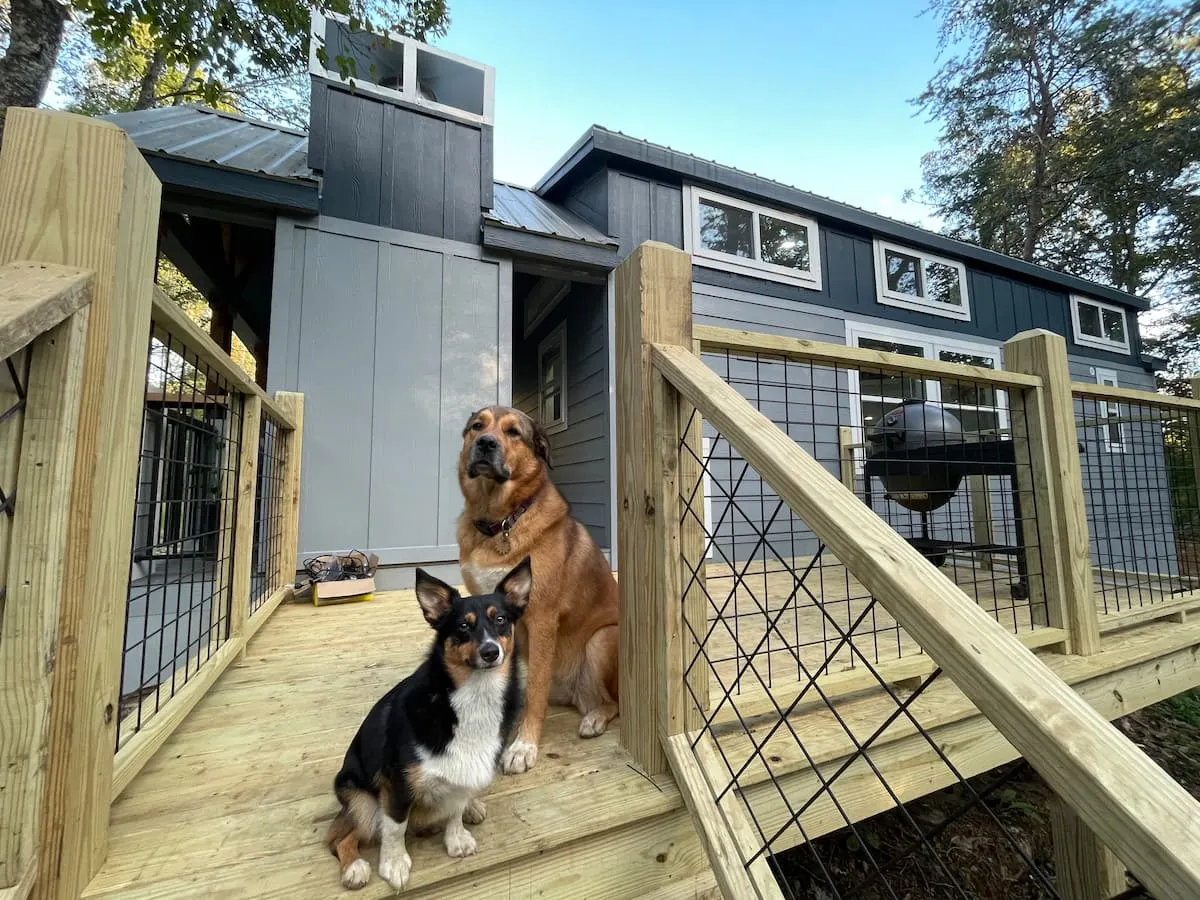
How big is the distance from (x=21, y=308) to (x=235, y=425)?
1835mm

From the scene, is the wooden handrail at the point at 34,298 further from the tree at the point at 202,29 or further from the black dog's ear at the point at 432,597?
the tree at the point at 202,29

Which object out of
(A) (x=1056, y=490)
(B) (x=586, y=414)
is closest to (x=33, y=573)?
(A) (x=1056, y=490)

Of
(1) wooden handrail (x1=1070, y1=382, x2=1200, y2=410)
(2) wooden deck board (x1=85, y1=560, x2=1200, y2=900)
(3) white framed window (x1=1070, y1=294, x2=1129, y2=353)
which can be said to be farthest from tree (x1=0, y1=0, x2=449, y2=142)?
(3) white framed window (x1=1070, y1=294, x2=1129, y2=353)

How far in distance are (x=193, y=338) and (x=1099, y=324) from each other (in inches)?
525

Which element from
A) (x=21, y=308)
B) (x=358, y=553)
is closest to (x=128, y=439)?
(x=21, y=308)

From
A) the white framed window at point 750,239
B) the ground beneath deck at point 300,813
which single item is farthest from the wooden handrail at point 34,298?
the white framed window at point 750,239

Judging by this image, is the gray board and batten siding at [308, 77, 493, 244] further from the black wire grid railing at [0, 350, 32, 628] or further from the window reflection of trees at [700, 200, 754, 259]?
the black wire grid railing at [0, 350, 32, 628]

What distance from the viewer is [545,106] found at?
991 cm

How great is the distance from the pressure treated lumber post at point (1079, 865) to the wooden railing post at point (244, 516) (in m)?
3.75

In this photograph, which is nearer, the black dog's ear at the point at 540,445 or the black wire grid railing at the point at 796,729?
the black wire grid railing at the point at 796,729

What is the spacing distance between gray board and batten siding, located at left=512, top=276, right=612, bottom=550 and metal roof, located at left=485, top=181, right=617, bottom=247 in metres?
0.58

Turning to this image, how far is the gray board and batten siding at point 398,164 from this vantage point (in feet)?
13.7

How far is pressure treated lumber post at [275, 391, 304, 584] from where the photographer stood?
335 centimetres

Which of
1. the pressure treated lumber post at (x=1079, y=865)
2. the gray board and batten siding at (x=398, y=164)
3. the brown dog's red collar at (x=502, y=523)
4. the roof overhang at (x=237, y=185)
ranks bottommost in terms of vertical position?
the pressure treated lumber post at (x=1079, y=865)
